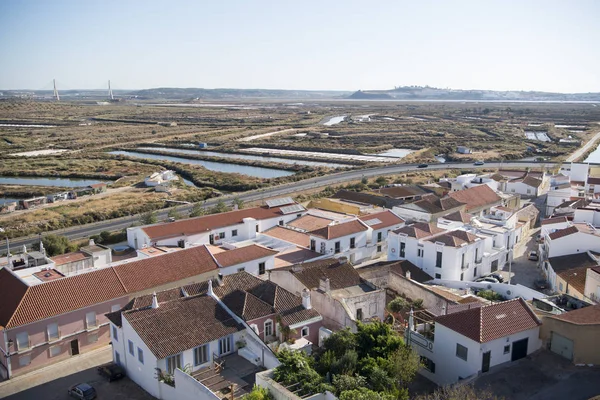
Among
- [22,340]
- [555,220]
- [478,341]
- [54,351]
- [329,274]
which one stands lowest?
[54,351]

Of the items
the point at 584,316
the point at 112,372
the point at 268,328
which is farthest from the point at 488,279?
the point at 112,372

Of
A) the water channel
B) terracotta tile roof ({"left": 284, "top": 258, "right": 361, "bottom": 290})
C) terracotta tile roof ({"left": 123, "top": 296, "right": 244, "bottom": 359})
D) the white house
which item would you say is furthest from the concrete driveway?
the water channel

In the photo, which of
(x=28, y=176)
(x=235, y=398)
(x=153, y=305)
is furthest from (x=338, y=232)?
(x=28, y=176)

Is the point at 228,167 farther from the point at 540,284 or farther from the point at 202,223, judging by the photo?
the point at 540,284

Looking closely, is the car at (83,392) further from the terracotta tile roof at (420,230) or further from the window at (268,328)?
the terracotta tile roof at (420,230)

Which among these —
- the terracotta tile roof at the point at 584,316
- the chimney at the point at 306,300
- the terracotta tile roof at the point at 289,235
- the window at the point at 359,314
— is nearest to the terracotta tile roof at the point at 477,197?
the terracotta tile roof at the point at 289,235

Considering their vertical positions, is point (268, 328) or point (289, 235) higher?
point (268, 328)
